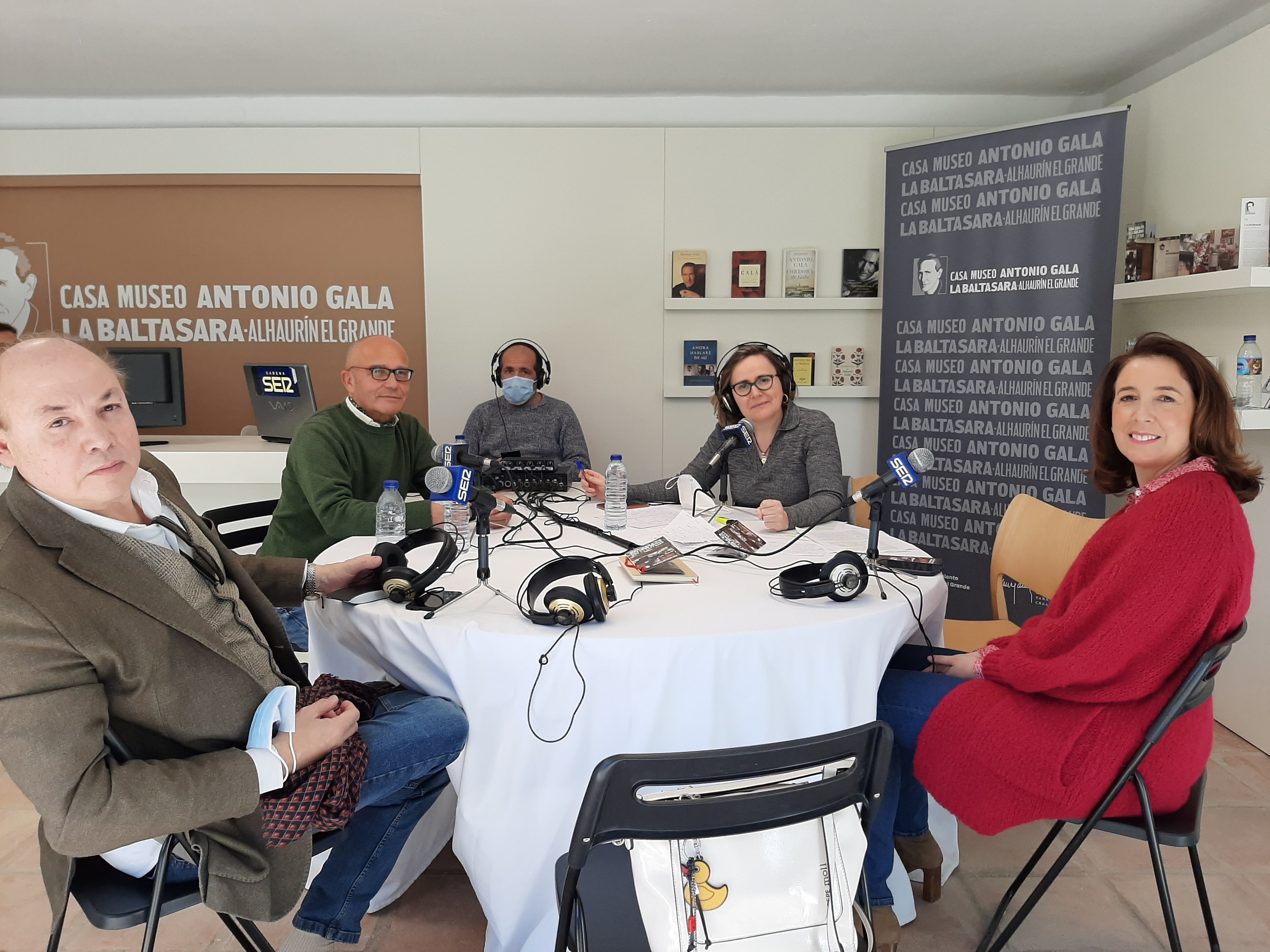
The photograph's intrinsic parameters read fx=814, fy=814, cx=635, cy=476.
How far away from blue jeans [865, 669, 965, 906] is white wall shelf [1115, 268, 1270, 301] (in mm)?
1998

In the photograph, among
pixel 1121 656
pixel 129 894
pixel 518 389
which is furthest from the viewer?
pixel 518 389

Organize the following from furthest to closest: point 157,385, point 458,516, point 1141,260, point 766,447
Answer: point 157,385 < point 1141,260 < point 766,447 < point 458,516

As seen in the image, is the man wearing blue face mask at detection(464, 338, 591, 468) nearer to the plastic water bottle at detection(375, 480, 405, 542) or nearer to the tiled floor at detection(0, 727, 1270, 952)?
Result: the plastic water bottle at detection(375, 480, 405, 542)

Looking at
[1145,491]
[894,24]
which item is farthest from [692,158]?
[1145,491]

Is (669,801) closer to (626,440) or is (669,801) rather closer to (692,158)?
Result: (626,440)

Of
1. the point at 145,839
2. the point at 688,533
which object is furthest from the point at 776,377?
the point at 145,839

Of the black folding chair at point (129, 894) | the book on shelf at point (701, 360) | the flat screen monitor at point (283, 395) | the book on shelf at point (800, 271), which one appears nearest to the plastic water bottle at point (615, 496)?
the black folding chair at point (129, 894)

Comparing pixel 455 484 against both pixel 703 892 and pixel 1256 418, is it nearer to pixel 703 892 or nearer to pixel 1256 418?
pixel 703 892

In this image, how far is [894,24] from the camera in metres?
3.43

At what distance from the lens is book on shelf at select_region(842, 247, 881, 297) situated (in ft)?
14.6

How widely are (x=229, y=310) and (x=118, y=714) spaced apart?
3970mm

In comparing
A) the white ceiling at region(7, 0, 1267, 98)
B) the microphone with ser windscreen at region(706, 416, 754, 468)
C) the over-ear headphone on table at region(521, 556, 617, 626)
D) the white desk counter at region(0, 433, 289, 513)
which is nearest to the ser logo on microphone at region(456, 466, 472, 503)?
the over-ear headphone on table at region(521, 556, 617, 626)

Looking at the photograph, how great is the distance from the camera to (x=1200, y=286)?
9.83ft

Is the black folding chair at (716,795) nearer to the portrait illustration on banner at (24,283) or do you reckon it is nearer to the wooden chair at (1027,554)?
the wooden chair at (1027,554)
